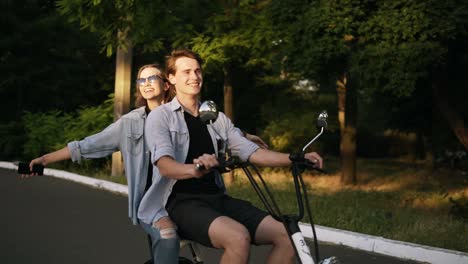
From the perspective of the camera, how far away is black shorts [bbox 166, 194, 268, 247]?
3.47m

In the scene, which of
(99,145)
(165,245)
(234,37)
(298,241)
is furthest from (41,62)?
(298,241)

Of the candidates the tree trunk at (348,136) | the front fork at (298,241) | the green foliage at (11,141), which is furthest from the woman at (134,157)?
the green foliage at (11,141)

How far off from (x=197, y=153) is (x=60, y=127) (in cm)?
1786

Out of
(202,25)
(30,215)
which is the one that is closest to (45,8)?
(202,25)

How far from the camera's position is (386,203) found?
48.3 ft

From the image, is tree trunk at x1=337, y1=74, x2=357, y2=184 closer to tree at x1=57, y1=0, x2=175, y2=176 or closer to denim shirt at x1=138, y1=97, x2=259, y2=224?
tree at x1=57, y1=0, x2=175, y2=176

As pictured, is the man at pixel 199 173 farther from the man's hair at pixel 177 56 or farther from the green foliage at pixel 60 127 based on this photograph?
the green foliage at pixel 60 127

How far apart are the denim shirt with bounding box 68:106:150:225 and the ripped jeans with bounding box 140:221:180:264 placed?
30 centimetres

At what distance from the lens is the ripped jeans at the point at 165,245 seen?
11.8ft

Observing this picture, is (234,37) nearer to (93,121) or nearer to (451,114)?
(451,114)

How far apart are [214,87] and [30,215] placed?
14.9 meters

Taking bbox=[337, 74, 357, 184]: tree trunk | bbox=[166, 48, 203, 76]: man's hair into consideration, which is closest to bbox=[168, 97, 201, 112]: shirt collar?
bbox=[166, 48, 203, 76]: man's hair

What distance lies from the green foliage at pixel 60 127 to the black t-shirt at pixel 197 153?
49.1ft

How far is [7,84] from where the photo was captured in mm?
26172
